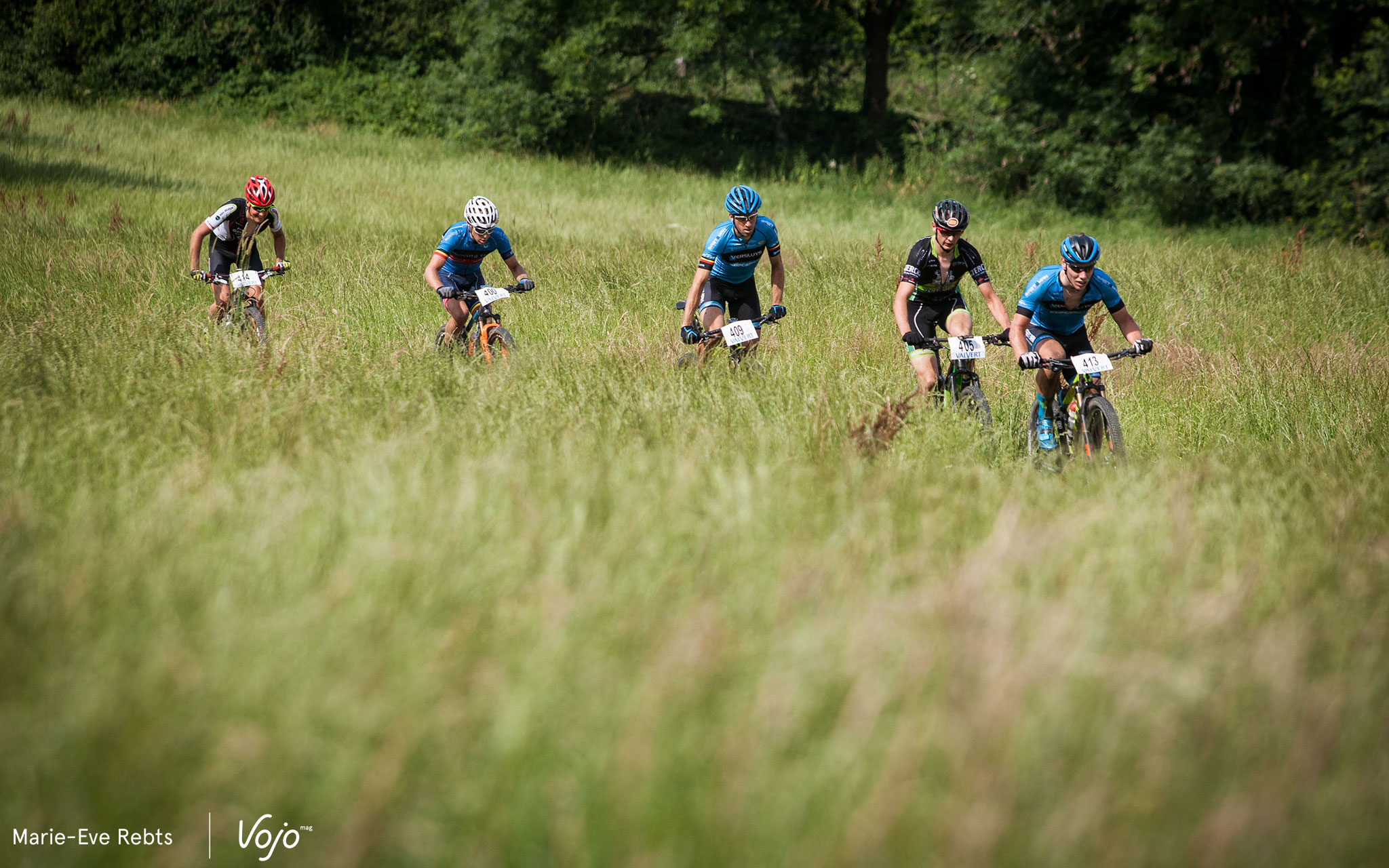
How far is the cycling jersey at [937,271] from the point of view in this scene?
23.8 ft

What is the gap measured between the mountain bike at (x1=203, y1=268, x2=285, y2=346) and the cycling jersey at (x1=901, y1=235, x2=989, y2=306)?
559 centimetres

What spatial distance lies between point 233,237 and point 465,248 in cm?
246

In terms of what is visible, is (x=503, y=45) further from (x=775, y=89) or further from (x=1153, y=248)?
(x=1153, y=248)

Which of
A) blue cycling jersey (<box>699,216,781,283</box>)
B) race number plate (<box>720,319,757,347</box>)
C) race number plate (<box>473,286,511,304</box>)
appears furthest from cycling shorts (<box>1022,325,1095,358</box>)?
race number plate (<box>473,286,511,304</box>)

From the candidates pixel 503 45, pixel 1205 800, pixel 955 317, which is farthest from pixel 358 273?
pixel 503 45

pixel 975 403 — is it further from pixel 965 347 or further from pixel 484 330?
pixel 484 330

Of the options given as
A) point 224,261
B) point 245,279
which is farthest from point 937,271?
point 224,261

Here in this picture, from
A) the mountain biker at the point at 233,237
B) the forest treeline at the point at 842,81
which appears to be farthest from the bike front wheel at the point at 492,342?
the forest treeline at the point at 842,81

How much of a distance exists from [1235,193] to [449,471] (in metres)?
23.3

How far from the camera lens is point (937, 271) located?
7.39 m

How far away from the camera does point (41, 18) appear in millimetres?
31938

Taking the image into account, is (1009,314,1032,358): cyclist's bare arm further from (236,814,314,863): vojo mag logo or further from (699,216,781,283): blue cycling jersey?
(236,814,314,863): vojo mag logo

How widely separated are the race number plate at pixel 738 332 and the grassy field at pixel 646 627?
1.62 feet

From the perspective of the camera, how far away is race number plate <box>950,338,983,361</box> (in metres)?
6.41
